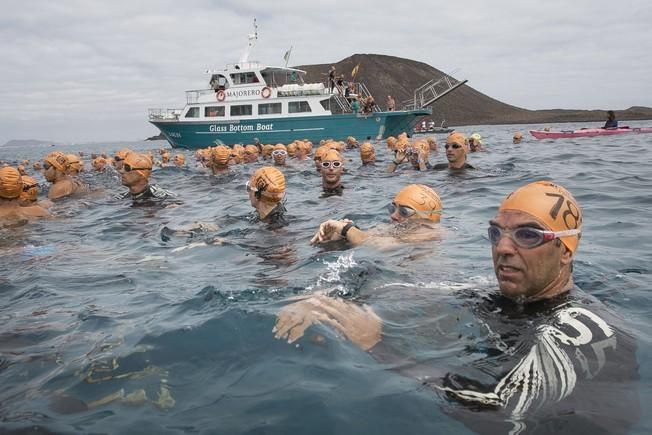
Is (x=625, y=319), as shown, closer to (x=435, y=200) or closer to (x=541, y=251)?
(x=541, y=251)

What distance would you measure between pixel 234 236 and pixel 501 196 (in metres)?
5.69

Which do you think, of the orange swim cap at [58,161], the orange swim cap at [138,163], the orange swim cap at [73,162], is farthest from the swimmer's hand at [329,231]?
the orange swim cap at [73,162]

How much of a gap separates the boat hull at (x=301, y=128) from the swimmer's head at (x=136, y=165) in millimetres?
22486

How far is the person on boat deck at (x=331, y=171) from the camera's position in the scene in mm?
9391

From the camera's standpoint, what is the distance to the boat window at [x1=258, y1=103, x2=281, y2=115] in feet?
107

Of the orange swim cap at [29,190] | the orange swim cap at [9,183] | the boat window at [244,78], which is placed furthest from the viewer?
the boat window at [244,78]

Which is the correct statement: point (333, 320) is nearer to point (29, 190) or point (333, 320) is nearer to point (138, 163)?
point (138, 163)

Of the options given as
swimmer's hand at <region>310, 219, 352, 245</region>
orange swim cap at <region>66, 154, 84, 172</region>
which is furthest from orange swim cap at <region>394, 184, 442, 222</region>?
orange swim cap at <region>66, 154, 84, 172</region>

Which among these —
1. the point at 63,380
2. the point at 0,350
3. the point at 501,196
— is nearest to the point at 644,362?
the point at 63,380

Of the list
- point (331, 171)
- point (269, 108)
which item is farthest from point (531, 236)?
point (269, 108)

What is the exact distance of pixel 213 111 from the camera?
1330 inches

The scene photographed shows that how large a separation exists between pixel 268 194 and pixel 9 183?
14.3ft

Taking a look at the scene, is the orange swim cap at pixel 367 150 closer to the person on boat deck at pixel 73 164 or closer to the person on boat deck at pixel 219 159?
the person on boat deck at pixel 219 159

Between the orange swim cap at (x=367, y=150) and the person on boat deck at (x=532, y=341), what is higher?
the orange swim cap at (x=367, y=150)
